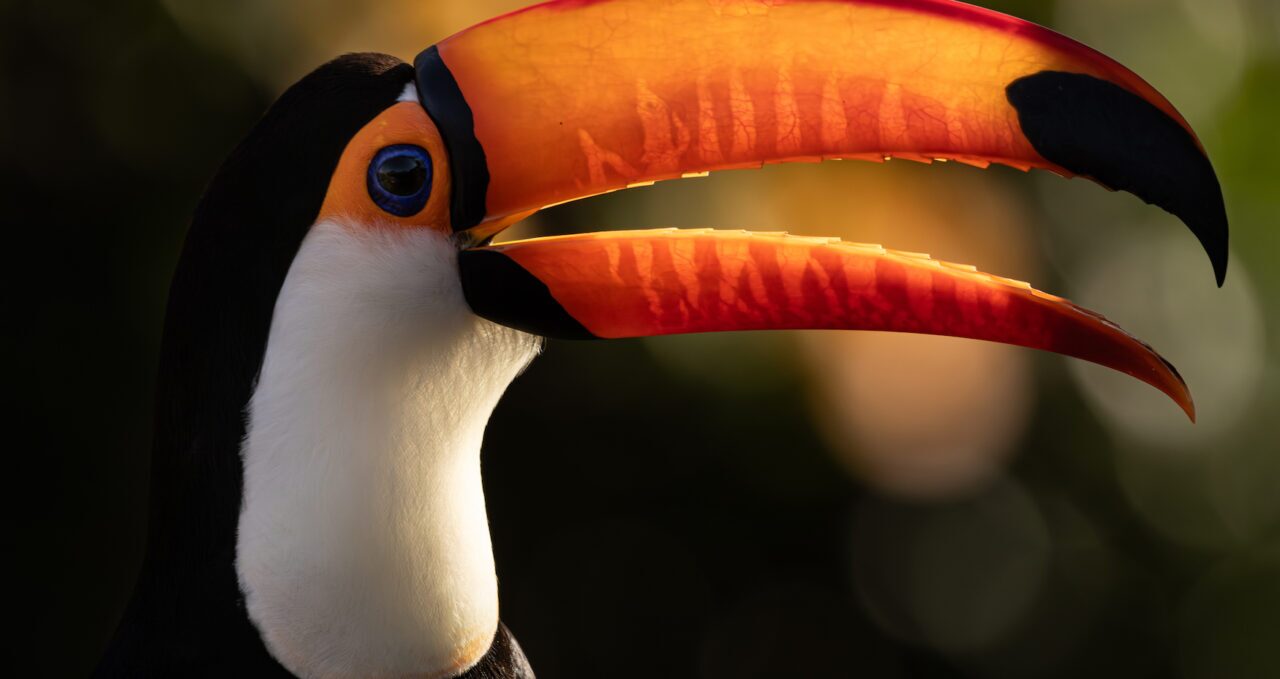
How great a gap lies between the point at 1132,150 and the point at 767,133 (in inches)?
11.5

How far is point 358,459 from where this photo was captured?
1157 mm

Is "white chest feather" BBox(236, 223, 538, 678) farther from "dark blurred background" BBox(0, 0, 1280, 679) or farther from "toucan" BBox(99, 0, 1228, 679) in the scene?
"dark blurred background" BBox(0, 0, 1280, 679)

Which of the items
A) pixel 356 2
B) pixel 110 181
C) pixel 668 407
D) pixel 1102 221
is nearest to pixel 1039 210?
pixel 1102 221

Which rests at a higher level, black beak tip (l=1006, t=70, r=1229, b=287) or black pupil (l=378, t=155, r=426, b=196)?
black pupil (l=378, t=155, r=426, b=196)

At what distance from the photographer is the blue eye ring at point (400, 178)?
1.14 m

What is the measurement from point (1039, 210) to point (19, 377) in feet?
8.02

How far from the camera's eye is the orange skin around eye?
1.14 m

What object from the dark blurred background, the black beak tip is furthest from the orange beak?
the dark blurred background

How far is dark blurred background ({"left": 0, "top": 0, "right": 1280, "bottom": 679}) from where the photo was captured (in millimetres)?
2807

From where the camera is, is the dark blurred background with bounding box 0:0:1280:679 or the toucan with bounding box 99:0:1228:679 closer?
the toucan with bounding box 99:0:1228:679

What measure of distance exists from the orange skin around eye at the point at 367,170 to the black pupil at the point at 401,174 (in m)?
0.01

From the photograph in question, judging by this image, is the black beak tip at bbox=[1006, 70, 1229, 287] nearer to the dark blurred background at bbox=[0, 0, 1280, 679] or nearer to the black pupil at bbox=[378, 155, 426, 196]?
the black pupil at bbox=[378, 155, 426, 196]

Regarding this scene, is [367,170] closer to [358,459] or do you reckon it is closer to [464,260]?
[464,260]

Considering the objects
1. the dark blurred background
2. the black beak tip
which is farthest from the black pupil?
the dark blurred background
